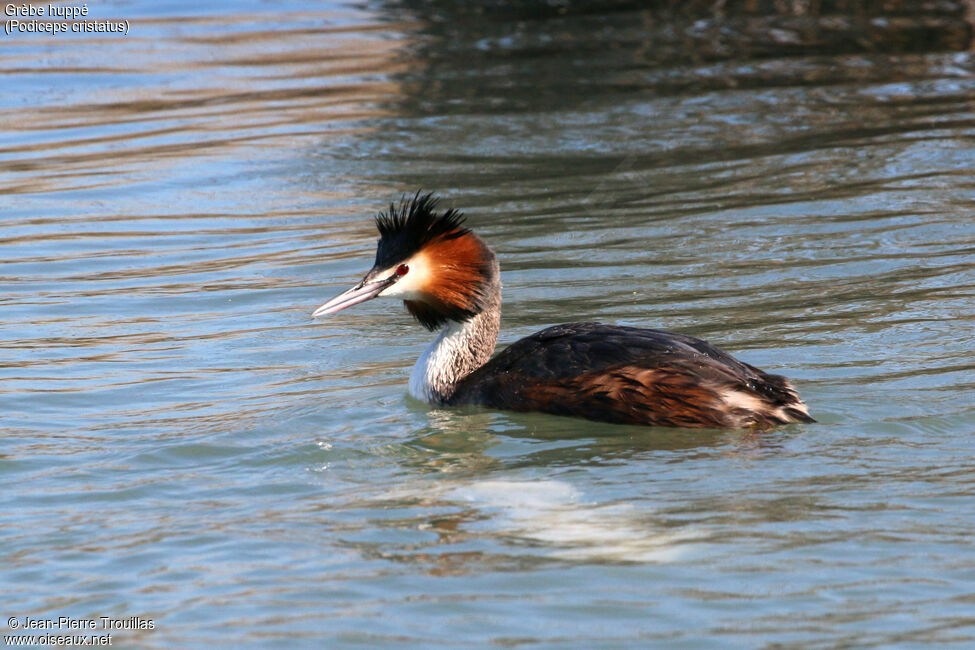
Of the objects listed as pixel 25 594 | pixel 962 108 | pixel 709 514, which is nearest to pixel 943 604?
pixel 709 514

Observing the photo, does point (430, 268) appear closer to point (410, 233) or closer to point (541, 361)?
point (410, 233)

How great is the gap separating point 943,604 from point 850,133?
8439 mm

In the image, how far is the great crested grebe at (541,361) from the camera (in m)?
6.46

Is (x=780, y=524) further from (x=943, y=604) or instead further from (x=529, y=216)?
(x=529, y=216)

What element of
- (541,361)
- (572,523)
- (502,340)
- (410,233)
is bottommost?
(502,340)

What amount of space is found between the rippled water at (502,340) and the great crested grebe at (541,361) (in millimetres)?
118

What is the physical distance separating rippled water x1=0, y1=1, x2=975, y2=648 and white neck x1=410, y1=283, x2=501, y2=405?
17 cm

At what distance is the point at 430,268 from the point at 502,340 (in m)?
1.10

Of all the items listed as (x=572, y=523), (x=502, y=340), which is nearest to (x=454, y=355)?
(x=502, y=340)

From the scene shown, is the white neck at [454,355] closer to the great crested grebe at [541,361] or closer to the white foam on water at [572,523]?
the great crested grebe at [541,361]

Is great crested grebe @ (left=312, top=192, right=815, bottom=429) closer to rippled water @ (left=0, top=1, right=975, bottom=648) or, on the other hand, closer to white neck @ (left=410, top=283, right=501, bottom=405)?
white neck @ (left=410, top=283, right=501, bottom=405)

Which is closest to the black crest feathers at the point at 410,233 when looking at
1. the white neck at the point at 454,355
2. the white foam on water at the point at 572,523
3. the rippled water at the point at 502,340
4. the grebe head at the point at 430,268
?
the grebe head at the point at 430,268

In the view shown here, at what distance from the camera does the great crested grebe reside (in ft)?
21.2

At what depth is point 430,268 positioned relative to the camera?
737cm
